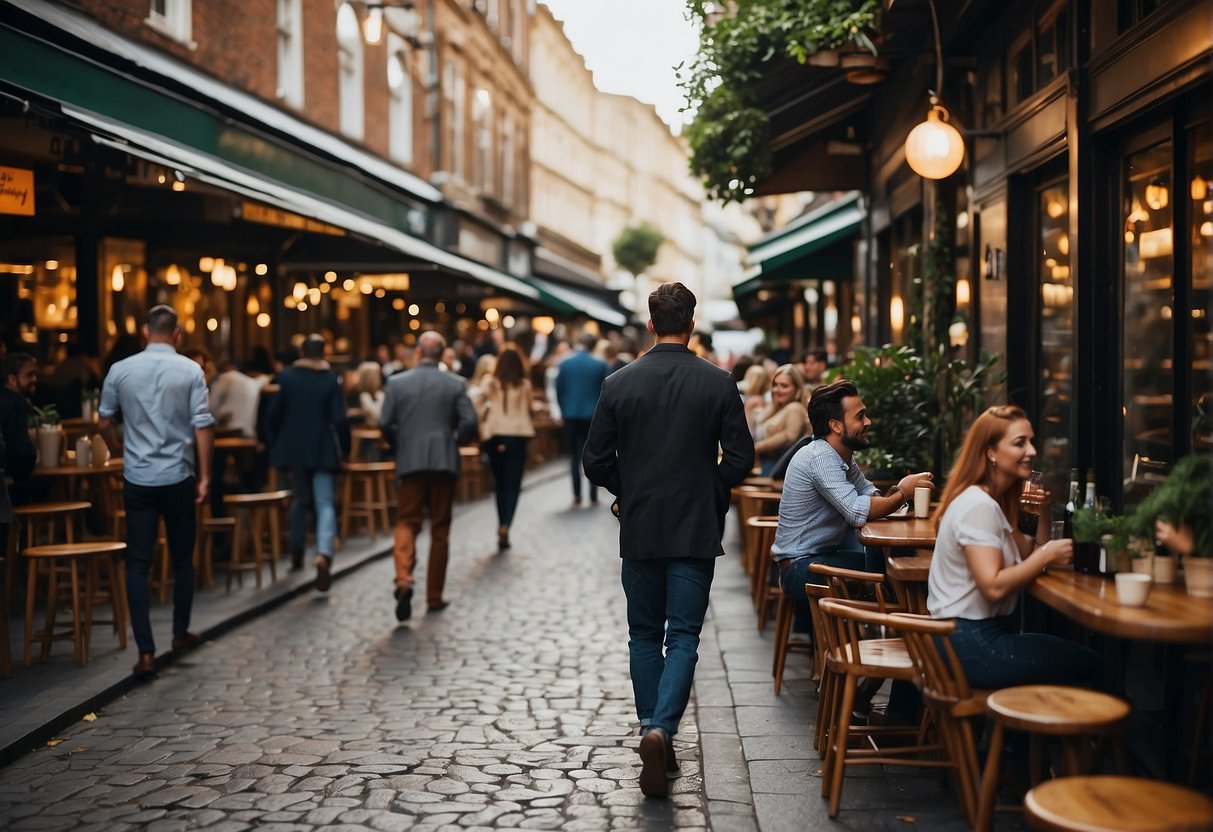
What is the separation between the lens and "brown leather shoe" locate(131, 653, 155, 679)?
26.7ft

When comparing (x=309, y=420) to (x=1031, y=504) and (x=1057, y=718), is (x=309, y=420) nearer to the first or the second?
Result: (x=1031, y=504)

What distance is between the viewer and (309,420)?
1207cm

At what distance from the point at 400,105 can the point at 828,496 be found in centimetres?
2188

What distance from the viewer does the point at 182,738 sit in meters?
6.92

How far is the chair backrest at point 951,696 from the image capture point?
4.86m

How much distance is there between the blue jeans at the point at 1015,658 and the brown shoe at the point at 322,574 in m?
6.98

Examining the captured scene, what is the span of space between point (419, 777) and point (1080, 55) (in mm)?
4936

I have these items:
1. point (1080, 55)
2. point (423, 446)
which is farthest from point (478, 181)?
point (1080, 55)

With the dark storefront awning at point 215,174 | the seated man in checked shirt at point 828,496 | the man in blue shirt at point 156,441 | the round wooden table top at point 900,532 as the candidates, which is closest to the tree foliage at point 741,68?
the dark storefront awning at point 215,174

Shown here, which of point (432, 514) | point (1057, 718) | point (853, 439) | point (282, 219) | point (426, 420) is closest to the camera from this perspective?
point (1057, 718)

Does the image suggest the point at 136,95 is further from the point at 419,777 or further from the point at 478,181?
the point at 478,181

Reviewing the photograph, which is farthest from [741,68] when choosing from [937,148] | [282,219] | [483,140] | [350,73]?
[483,140]

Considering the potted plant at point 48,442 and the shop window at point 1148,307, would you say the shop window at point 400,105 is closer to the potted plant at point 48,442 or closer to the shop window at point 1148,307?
the potted plant at point 48,442

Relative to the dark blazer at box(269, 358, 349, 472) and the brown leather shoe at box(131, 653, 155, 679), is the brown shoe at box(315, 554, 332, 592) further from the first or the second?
the brown leather shoe at box(131, 653, 155, 679)
